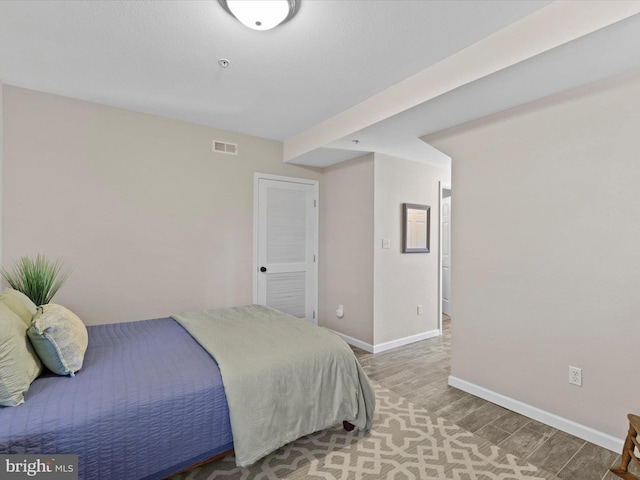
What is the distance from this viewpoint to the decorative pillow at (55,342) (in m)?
1.61

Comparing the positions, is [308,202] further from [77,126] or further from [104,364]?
[104,364]


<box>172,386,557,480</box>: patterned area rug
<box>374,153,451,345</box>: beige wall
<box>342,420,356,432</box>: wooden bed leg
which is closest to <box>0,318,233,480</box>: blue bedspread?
<box>172,386,557,480</box>: patterned area rug

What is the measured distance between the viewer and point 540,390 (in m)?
2.36

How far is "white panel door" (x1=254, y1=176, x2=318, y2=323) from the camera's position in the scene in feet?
12.9

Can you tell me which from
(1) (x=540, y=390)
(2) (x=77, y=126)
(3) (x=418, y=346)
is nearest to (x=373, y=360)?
(3) (x=418, y=346)

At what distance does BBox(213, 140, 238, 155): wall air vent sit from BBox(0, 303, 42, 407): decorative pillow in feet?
8.16

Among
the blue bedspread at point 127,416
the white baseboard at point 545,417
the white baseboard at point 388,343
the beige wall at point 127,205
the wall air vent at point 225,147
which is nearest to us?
the blue bedspread at point 127,416

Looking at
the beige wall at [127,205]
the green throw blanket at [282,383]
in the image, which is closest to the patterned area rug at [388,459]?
the green throw blanket at [282,383]

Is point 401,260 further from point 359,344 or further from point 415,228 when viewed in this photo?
point 359,344

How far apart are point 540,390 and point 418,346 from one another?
5.50 ft

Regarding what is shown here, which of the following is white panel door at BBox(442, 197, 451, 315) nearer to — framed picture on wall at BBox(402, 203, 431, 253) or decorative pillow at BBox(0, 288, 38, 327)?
framed picture on wall at BBox(402, 203, 431, 253)

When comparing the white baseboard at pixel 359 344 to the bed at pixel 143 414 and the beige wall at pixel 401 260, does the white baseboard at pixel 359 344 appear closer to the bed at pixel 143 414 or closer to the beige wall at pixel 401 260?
the beige wall at pixel 401 260

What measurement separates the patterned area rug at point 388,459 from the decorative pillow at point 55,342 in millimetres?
855

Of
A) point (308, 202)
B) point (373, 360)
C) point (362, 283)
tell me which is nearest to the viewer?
point (373, 360)
